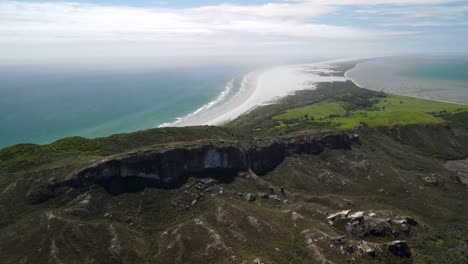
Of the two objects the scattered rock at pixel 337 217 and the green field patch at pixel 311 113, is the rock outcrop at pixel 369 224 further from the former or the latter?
the green field patch at pixel 311 113

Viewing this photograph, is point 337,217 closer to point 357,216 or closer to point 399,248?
point 357,216

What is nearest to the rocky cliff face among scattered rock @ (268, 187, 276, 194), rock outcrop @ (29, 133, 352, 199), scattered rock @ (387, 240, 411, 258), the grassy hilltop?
rock outcrop @ (29, 133, 352, 199)

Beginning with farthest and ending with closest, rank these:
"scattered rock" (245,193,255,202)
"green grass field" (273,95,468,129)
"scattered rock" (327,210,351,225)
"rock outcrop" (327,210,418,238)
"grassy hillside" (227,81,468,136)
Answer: "green grass field" (273,95,468,129), "grassy hillside" (227,81,468,136), "scattered rock" (245,193,255,202), "scattered rock" (327,210,351,225), "rock outcrop" (327,210,418,238)

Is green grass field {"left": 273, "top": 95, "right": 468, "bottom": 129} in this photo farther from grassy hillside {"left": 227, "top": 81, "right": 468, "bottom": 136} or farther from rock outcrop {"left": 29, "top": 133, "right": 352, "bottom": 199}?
rock outcrop {"left": 29, "top": 133, "right": 352, "bottom": 199}

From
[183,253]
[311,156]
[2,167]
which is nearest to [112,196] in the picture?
[183,253]

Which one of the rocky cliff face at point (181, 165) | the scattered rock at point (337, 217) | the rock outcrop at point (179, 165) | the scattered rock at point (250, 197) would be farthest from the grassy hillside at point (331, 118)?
the scattered rock at point (337, 217)

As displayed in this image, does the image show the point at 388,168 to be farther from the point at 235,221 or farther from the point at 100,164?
the point at 100,164
